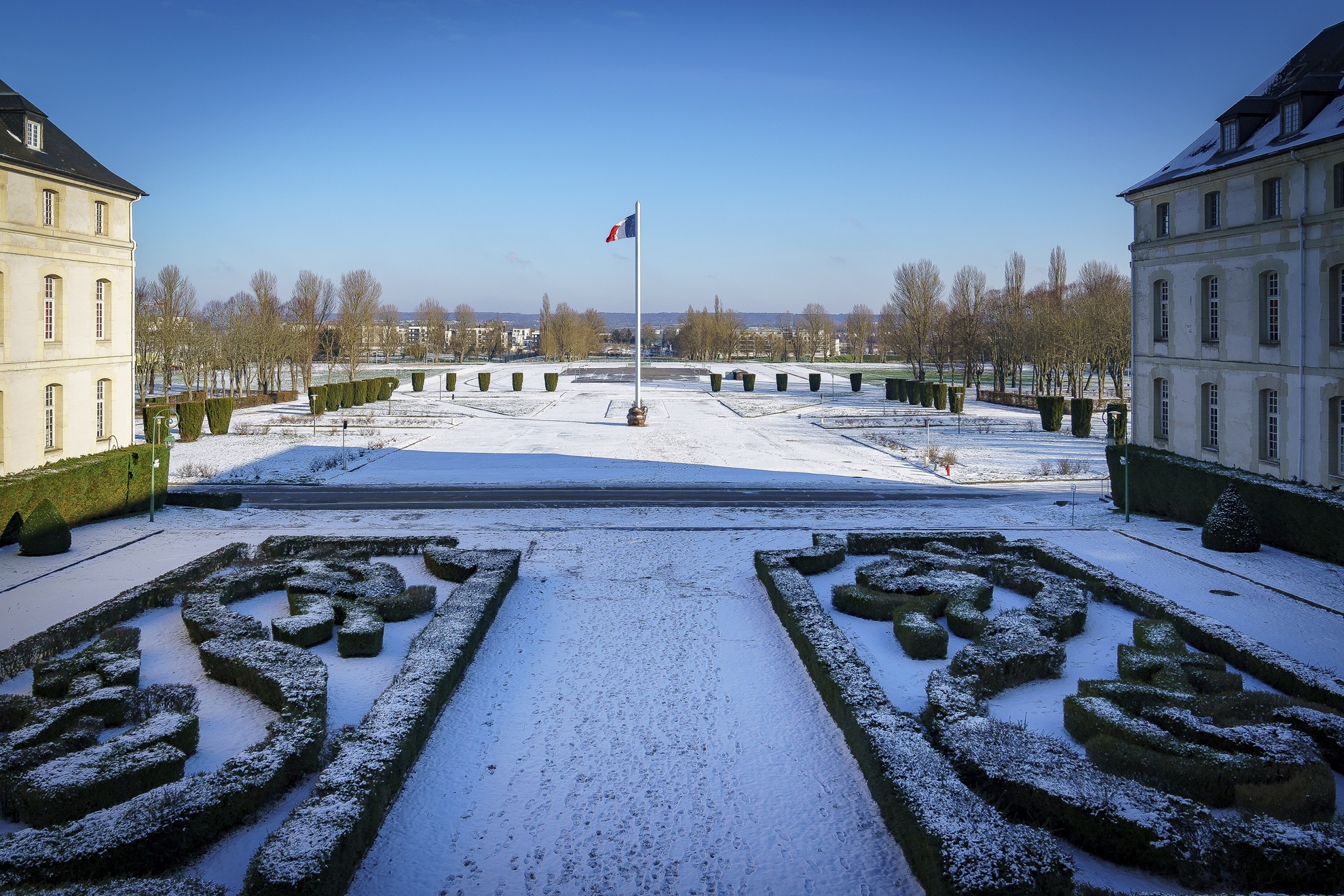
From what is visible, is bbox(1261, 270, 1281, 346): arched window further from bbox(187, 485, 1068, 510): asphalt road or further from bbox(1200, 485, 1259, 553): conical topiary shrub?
bbox(1200, 485, 1259, 553): conical topiary shrub

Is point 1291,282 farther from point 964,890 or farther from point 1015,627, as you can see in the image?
point 964,890

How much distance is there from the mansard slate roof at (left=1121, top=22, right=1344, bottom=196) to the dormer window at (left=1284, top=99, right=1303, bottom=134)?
133 mm

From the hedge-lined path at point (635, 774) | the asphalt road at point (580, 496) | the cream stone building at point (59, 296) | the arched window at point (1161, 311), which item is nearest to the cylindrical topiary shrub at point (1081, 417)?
the arched window at point (1161, 311)

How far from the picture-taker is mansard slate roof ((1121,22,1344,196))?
2306 centimetres

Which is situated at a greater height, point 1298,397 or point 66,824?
point 1298,397

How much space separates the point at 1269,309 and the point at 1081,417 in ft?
61.2

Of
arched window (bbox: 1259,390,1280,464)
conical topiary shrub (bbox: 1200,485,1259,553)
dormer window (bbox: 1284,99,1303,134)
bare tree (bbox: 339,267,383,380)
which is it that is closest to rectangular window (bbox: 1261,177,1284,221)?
dormer window (bbox: 1284,99,1303,134)

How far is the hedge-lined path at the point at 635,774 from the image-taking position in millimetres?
8219

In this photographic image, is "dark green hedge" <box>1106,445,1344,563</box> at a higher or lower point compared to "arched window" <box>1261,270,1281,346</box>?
lower

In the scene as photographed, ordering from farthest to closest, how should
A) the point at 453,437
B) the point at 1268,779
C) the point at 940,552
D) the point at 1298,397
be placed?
the point at 453,437, the point at 1298,397, the point at 940,552, the point at 1268,779

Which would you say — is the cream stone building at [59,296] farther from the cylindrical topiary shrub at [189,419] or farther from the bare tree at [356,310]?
the bare tree at [356,310]

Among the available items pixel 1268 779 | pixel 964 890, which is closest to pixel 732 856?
pixel 964 890

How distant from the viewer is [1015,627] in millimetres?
13523

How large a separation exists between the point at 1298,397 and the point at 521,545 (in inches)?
743
